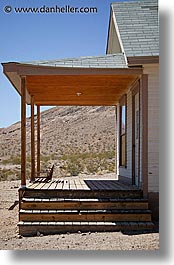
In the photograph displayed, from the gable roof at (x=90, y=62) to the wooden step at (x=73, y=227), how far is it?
2.77 meters

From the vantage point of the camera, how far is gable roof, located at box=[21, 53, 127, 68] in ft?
30.1

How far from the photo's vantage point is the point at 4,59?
9508 mm

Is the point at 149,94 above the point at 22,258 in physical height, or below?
above

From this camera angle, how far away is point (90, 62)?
9375 millimetres

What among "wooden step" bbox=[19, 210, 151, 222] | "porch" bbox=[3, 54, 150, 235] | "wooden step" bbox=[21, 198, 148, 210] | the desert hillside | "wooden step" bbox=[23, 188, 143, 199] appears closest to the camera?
"porch" bbox=[3, 54, 150, 235]

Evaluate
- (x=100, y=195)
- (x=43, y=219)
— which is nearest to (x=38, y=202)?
(x=43, y=219)

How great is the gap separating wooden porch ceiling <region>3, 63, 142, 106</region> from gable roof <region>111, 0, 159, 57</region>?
446 millimetres

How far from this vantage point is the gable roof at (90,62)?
918 cm

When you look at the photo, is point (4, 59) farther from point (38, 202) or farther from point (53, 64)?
point (38, 202)

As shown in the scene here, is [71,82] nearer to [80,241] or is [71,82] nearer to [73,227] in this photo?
[73,227]

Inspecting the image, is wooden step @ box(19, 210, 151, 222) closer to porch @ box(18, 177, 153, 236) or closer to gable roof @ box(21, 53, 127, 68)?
porch @ box(18, 177, 153, 236)

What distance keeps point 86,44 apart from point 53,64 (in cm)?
127

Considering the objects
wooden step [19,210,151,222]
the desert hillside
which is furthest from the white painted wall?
the desert hillside

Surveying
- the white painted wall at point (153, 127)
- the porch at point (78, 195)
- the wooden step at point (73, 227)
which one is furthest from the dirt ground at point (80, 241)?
the white painted wall at point (153, 127)
